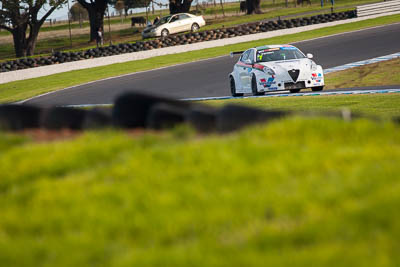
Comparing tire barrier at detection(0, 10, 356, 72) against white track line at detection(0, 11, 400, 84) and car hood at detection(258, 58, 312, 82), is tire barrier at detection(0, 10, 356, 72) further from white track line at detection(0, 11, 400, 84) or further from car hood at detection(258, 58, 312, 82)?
car hood at detection(258, 58, 312, 82)

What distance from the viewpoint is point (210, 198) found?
12.0ft

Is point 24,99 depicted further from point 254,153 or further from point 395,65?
point 254,153

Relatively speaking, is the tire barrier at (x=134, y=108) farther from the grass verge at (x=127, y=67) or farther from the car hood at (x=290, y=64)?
the grass verge at (x=127, y=67)

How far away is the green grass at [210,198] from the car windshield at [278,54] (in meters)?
12.3

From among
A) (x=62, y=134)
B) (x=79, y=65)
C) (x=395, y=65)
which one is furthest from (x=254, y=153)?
(x=79, y=65)

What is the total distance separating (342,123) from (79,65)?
27381 millimetres

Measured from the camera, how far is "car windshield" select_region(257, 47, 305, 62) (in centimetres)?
1700

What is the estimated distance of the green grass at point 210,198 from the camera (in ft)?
10.2

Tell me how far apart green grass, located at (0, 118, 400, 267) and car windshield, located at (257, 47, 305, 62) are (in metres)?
12.3

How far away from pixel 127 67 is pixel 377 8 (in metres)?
18.6

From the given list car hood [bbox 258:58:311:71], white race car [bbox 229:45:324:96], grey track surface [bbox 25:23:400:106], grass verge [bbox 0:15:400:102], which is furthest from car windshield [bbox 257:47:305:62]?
grass verge [bbox 0:15:400:102]

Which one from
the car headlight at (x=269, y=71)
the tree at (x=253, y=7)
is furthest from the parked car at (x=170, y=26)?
the car headlight at (x=269, y=71)

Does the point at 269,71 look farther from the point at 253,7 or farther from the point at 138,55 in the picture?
the point at 253,7

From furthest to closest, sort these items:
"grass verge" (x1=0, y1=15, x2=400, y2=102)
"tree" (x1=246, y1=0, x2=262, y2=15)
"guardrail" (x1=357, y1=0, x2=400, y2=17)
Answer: "tree" (x1=246, y1=0, x2=262, y2=15), "guardrail" (x1=357, y1=0, x2=400, y2=17), "grass verge" (x1=0, y1=15, x2=400, y2=102)
